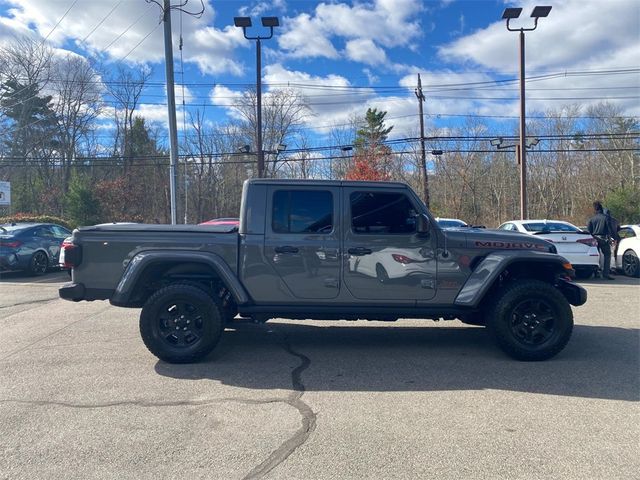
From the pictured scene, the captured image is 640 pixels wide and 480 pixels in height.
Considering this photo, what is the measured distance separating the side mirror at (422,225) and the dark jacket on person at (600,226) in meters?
9.03

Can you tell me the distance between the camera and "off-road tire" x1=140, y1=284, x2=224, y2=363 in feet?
16.9

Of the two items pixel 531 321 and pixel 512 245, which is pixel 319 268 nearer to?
pixel 512 245

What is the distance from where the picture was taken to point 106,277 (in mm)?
5262

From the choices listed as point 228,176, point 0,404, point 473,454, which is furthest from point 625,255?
point 228,176

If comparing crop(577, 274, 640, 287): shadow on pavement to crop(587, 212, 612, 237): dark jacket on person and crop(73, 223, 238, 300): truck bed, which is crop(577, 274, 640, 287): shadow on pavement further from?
crop(73, 223, 238, 300): truck bed

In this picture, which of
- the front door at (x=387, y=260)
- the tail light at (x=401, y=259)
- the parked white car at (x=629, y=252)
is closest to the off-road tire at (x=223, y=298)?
the front door at (x=387, y=260)

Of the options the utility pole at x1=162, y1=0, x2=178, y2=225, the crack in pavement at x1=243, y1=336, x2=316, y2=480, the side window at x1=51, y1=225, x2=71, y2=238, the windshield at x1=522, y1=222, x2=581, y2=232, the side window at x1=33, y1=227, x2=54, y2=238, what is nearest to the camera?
the crack in pavement at x1=243, y1=336, x2=316, y2=480

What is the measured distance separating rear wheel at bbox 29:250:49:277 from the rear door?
35.1 ft

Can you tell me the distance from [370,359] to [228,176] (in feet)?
140

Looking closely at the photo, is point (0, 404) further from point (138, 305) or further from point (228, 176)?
point (228, 176)

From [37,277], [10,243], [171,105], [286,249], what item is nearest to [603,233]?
[286,249]

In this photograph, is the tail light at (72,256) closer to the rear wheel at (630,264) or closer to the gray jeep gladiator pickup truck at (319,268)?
the gray jeep gladiator pickup truck at (319,268)

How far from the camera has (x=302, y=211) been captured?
532 centimetres

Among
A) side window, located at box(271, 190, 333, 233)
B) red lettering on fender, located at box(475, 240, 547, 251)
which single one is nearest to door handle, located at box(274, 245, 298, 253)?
side window, located at box(271, 190, 333, 233)
